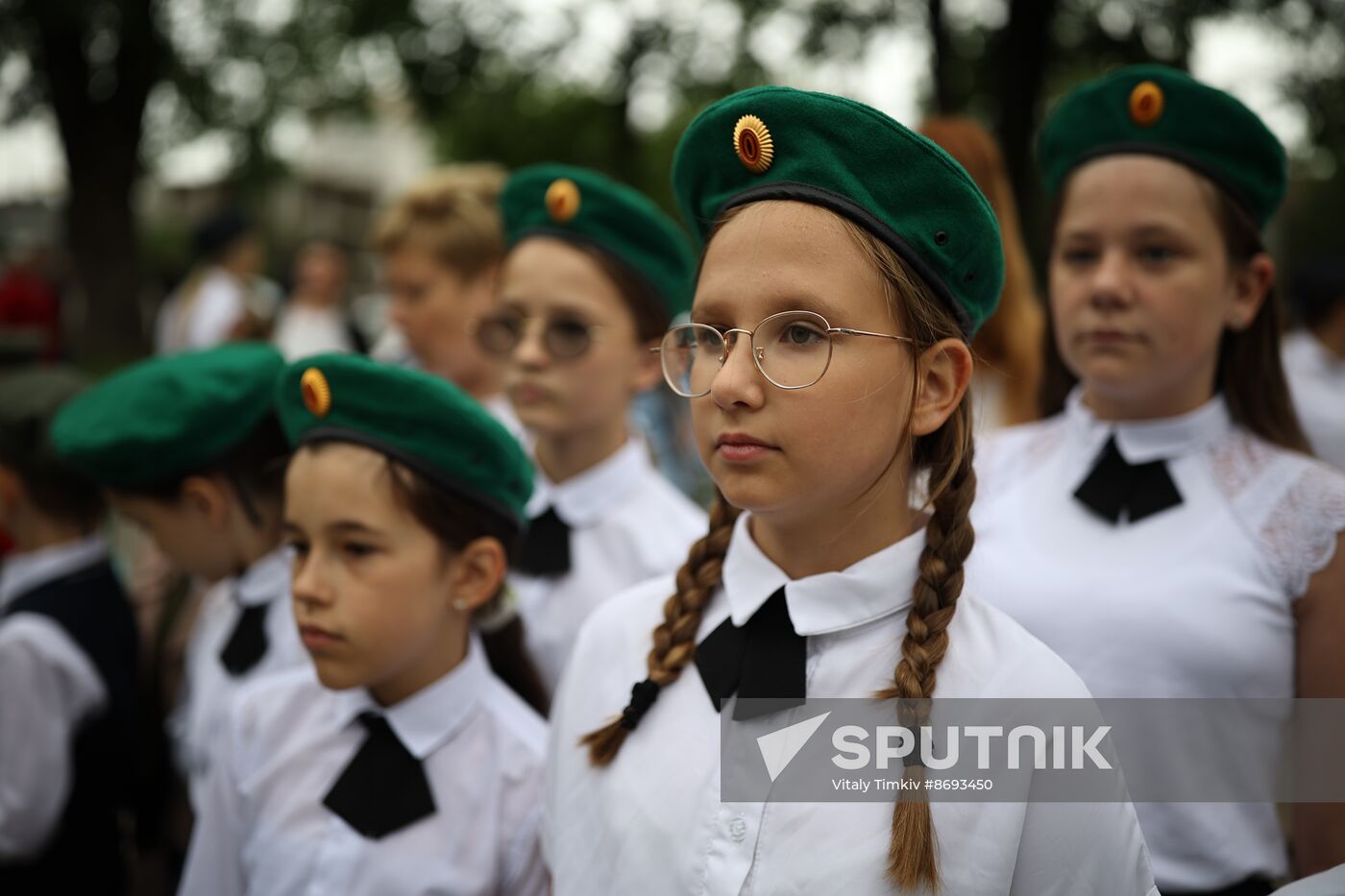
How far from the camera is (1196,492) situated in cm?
267

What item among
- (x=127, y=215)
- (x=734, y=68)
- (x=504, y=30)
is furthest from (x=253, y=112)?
(x=734, y=68)

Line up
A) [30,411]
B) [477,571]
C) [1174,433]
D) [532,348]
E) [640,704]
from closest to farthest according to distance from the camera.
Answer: [640,704]
[1174,433]
[477,571]
[532,348]
[30,411]

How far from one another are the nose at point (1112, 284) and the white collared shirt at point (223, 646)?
2.17 metres

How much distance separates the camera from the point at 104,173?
17781mm

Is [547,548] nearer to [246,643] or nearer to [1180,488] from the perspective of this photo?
[246,643]

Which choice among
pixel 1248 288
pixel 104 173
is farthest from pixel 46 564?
pixel 104 173

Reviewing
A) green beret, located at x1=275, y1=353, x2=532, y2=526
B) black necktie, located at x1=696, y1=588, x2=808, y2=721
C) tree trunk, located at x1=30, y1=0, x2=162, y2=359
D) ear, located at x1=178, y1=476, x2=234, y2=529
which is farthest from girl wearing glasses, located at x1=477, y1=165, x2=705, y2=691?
tree trunk, located at x1=30, y1=0, x2=162, y2=359

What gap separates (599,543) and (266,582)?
1.00m

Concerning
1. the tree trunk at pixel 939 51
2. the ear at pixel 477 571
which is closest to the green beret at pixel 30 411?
the ear at pixel 477 571

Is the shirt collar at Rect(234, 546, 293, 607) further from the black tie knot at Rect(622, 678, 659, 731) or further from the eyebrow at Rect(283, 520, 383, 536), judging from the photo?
the black tie knot at Rect(622, 678, 659, 731)

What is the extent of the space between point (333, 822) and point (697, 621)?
41.2 inches

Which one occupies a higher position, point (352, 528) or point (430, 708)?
point (352, 528)

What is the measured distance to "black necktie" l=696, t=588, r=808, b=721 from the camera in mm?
2041

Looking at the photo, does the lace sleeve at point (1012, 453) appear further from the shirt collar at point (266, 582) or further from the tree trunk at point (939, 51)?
the tree trunk at point (939, 51)
